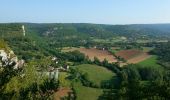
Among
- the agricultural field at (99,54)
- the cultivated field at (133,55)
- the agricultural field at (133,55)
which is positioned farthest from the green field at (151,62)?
the agricultural field at (99,54)

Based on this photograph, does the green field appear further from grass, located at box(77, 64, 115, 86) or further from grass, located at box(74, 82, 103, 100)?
grass, located at box(74, 82, 103, 100)

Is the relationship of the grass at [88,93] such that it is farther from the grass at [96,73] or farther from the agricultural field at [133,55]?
the agricultural field at [133,55]

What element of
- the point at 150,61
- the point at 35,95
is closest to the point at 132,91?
the point at 35,95

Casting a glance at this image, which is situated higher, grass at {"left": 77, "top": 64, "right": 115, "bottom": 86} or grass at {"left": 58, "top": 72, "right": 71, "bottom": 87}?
grass at {"left": 58, "top": 72, "right": 71, "bottom": 87}

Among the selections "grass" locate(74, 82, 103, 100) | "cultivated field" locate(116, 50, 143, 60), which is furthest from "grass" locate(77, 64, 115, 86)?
"cultivated field" locate(116, 50, 143, 60)

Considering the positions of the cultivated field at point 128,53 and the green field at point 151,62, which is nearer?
the green field at point 151,62

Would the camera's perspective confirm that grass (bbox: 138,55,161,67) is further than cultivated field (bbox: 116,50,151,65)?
No

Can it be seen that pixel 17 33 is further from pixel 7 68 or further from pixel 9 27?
pixel 7 68

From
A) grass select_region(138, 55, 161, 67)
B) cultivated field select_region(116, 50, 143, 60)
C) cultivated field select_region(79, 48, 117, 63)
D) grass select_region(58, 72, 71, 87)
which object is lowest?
cultivated field select_region(79, 48, 117, 63)


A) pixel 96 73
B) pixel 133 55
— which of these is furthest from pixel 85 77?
pixel 133 55
